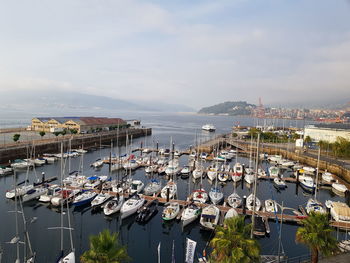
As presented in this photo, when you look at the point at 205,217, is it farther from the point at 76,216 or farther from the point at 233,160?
the point at 233,160

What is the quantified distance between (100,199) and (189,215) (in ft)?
36.9

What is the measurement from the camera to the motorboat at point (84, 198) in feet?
→ 103

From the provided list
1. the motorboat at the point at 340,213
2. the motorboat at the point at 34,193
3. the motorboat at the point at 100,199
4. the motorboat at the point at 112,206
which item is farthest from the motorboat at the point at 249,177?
the motorboat at the point at 34,193

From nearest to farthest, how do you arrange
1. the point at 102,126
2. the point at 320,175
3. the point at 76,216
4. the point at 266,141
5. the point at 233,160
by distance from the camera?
the point at 76,216
the point at 320,175
the point at 233,160
the point at 266,141
the point at 102,126

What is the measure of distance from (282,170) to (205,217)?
118 feet

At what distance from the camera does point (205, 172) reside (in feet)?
166

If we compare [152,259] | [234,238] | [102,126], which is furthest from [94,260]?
[102,126]

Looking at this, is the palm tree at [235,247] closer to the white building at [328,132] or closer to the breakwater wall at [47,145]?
the breakwater wall at [47,145]

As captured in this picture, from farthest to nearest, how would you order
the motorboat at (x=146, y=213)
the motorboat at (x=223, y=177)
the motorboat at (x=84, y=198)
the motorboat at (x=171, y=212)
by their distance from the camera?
the motorboat at (x=223, y=177), the motorboat at (x=84, y=198), the motorboat at (x=146, y=213), the motorboat at (x=171, y=212)

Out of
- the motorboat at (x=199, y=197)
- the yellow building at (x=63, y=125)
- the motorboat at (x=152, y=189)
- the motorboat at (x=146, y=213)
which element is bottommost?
the motorboat at (x=146, y=213)

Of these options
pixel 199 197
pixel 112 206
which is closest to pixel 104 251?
pixel 112 206

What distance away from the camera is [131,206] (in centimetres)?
2898

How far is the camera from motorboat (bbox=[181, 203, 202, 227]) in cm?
2705

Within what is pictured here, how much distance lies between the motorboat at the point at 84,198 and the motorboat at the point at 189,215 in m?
12.3
